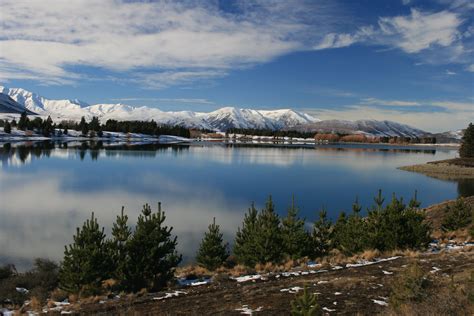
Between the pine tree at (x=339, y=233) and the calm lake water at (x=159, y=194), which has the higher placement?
the pine tree at (x=339, y=233)

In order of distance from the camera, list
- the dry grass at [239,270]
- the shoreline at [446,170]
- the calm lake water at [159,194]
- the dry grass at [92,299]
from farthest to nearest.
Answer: the shoreline at [446,170] < the calm lake water at [159,194] < the dry grass at [239,270] < the dry grass at [92,299]

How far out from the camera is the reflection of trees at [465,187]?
6462 centimetres

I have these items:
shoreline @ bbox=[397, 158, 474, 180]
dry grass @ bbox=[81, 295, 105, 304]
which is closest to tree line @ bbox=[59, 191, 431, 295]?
dry grass @ bbox=[81, 295, 105, 304]

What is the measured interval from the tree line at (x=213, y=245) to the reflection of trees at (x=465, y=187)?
4646cm

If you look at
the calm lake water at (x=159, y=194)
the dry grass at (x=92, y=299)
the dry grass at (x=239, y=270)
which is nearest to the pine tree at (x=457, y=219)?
the calm lake water at (x=159, y=194)

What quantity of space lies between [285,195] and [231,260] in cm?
2906

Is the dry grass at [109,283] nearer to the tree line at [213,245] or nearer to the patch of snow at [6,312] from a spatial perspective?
the tree line at [213,245]

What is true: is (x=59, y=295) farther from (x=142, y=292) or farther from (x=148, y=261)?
(x=148, y=261)

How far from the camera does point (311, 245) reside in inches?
971

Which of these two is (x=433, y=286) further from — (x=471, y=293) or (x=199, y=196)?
(x=199, y=196)

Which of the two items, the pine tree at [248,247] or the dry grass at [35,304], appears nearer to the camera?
the dry grass at [35,304]

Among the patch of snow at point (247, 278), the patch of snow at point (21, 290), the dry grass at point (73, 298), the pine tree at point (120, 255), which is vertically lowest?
the patch of snow at point (21, 290)

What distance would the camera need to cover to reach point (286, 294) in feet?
48.9

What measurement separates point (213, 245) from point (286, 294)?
9759 millimetres
